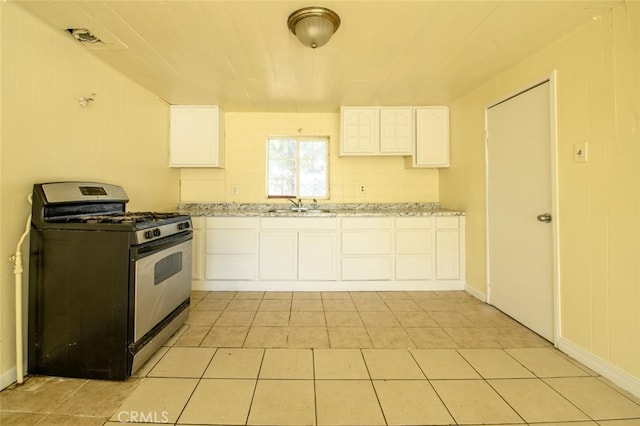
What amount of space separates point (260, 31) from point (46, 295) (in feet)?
6.97

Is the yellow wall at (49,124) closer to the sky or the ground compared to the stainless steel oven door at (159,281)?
closer to the sky

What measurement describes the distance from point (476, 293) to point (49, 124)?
3.92 metres

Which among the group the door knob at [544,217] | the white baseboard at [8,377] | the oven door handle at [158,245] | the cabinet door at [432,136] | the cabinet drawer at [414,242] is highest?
the cabinet door at [432,136]

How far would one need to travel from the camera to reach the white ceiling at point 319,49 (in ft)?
5.52

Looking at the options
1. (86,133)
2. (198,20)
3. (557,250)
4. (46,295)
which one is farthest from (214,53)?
(557,250)

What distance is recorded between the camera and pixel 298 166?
384 cm

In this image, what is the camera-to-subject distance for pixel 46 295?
64.9 inches

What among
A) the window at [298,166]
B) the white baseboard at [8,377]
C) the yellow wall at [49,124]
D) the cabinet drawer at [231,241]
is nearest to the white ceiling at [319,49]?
the yellow wall at [49,124]

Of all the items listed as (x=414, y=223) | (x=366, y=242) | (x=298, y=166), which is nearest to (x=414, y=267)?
(x=414, y=223)

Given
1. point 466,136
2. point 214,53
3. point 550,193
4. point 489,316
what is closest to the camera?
point 550,193

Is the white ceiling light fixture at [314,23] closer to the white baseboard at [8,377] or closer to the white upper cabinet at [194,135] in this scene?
the white upper cabinet at [194,135]

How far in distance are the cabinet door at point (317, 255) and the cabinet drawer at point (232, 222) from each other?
1.89 ft

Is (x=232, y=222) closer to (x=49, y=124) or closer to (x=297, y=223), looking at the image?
(x=297, y=223)

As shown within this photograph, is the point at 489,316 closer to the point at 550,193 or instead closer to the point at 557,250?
the point at 557,250
